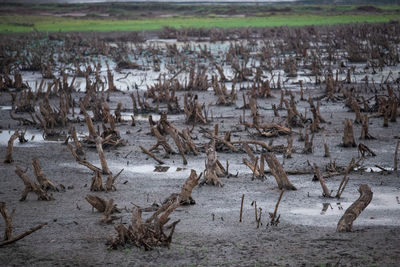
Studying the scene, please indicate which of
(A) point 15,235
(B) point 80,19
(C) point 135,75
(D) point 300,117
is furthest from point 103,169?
(B) point 80,19

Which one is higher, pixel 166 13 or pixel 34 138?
pixel 34 138

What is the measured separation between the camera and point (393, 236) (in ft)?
17.6

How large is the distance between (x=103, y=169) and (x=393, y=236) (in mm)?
3873

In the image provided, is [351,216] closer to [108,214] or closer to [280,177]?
[280,177]

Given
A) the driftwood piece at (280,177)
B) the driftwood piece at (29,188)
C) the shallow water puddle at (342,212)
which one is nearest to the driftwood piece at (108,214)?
the driftwood piece at (29,188)

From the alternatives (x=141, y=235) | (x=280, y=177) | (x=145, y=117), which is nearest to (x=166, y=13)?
(x=145, y=117)

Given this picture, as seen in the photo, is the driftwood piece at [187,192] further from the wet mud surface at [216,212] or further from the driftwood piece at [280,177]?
the driftwood piece at [280,177]

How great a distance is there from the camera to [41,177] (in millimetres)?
7051

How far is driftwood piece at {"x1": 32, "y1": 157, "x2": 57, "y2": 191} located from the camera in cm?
695

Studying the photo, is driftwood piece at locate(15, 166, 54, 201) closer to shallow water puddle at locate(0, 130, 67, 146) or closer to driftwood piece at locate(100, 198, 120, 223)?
driftwood piece at locate(100, 198, 120, 223)

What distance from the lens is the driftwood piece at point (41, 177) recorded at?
6953 millimetres

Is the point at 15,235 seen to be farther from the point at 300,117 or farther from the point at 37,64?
the point at 37,64

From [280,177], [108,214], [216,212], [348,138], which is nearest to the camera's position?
[108,214]

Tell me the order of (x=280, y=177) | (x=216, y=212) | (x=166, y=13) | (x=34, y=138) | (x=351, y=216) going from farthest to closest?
(x=166, y=13) < (x=34, y=138) < (x=280, y=177) < (x=216, y=212) < (x=351, y=216)
